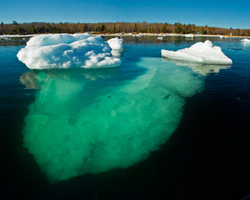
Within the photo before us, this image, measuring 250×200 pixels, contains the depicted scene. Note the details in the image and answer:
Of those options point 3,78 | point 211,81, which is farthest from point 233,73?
point 3,78

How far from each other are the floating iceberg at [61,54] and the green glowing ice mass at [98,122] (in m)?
1.88

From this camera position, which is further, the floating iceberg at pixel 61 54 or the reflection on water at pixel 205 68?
the reflection on water at pixel 205 68

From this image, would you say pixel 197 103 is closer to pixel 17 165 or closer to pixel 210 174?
pixel 210 174

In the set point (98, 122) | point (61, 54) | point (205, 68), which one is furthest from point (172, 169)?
point (205, 68)

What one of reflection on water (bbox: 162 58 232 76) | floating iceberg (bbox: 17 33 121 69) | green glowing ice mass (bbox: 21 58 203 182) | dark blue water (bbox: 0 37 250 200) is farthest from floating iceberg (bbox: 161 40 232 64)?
dark blue water (bbox: 0 37 250 200)

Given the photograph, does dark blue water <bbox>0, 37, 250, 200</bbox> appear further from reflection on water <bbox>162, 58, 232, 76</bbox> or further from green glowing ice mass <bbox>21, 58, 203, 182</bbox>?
reflection on water <bbox>162, 58, 232, 76</bbox>

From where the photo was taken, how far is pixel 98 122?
4219 mm

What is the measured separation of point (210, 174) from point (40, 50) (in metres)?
9.01

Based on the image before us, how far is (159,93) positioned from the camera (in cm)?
601

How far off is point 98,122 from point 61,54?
20.8 feet

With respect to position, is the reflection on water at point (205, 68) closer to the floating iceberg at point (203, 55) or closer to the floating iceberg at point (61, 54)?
the floating iceberg at point (203, 55)

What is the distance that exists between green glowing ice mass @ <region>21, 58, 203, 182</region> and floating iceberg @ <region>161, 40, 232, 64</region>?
17.8 feet

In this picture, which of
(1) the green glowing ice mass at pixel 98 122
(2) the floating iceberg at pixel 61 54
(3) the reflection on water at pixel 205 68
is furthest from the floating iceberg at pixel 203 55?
(2) the floating iceberg at pixel 61 54

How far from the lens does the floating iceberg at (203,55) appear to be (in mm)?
11461
